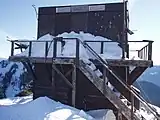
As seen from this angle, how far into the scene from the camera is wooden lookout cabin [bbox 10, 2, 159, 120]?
12.3 meters

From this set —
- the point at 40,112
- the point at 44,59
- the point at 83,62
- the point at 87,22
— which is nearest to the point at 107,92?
the point at 83,62

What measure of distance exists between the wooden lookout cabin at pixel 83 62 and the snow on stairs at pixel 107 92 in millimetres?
94

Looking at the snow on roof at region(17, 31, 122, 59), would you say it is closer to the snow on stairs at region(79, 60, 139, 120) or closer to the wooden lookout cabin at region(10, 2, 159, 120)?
the wooden lookout cabin at region(10, 2, 159, 120)

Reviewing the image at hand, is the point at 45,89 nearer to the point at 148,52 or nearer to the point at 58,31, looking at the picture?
the point at 58,31

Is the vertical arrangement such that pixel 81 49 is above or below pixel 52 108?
above

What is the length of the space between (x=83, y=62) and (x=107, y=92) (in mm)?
1575

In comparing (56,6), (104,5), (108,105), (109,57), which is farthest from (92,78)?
(56,6)

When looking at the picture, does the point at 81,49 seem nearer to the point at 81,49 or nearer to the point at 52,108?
the point at 81,49

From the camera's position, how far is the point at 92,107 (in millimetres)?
13656

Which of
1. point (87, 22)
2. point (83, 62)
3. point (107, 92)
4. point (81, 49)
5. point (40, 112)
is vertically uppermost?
point (87, 22)

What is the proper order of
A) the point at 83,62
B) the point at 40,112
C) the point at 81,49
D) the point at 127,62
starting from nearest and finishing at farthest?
the point at 40,112, the point at 83,62, the point at 127,62, the point at 81,49

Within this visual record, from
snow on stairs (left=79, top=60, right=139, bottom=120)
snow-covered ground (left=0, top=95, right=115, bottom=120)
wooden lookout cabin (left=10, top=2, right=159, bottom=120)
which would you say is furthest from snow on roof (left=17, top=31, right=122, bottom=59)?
snow-covered ground (left=0, top=95, right=115, bottom=120)

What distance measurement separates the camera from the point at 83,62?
11.7 meters

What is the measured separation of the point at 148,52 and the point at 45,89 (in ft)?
18.3
